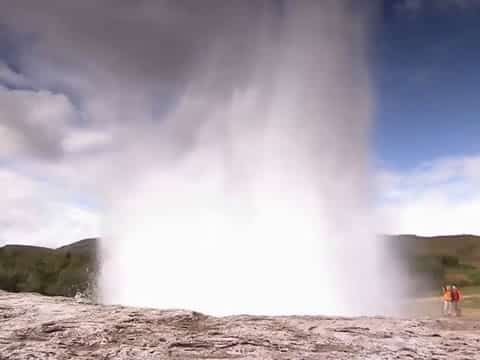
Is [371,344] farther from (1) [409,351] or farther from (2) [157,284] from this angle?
(2) [157,284]

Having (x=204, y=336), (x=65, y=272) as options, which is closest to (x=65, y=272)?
(x=65, y=272)

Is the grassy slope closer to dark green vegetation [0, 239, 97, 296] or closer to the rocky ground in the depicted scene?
dark green vegetation [0, 239, 97, 296]

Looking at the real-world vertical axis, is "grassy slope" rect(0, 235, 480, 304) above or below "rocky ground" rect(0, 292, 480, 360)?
above

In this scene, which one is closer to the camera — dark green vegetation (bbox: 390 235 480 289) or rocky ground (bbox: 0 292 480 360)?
rocky ground (bbox: 0 292 480 360)

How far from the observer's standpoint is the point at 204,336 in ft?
27.3

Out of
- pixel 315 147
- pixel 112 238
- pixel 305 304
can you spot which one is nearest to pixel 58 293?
pixel 112 238

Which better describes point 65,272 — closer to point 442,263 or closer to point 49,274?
point 49,274

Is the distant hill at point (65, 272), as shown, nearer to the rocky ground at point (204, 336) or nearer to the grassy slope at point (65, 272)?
the grassy slope at point (65, 272)

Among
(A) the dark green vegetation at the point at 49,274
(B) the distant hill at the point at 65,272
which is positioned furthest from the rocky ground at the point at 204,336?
(A) the dark green vegetation at the point at 49,274

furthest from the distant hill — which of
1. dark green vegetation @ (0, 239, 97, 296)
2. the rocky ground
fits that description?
the rocky ground

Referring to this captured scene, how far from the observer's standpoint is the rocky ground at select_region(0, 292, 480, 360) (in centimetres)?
754

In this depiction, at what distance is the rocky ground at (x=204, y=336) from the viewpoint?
24.7ft

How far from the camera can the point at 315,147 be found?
36938 millimetres

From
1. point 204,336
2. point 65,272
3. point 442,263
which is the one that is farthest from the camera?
point 442,263
